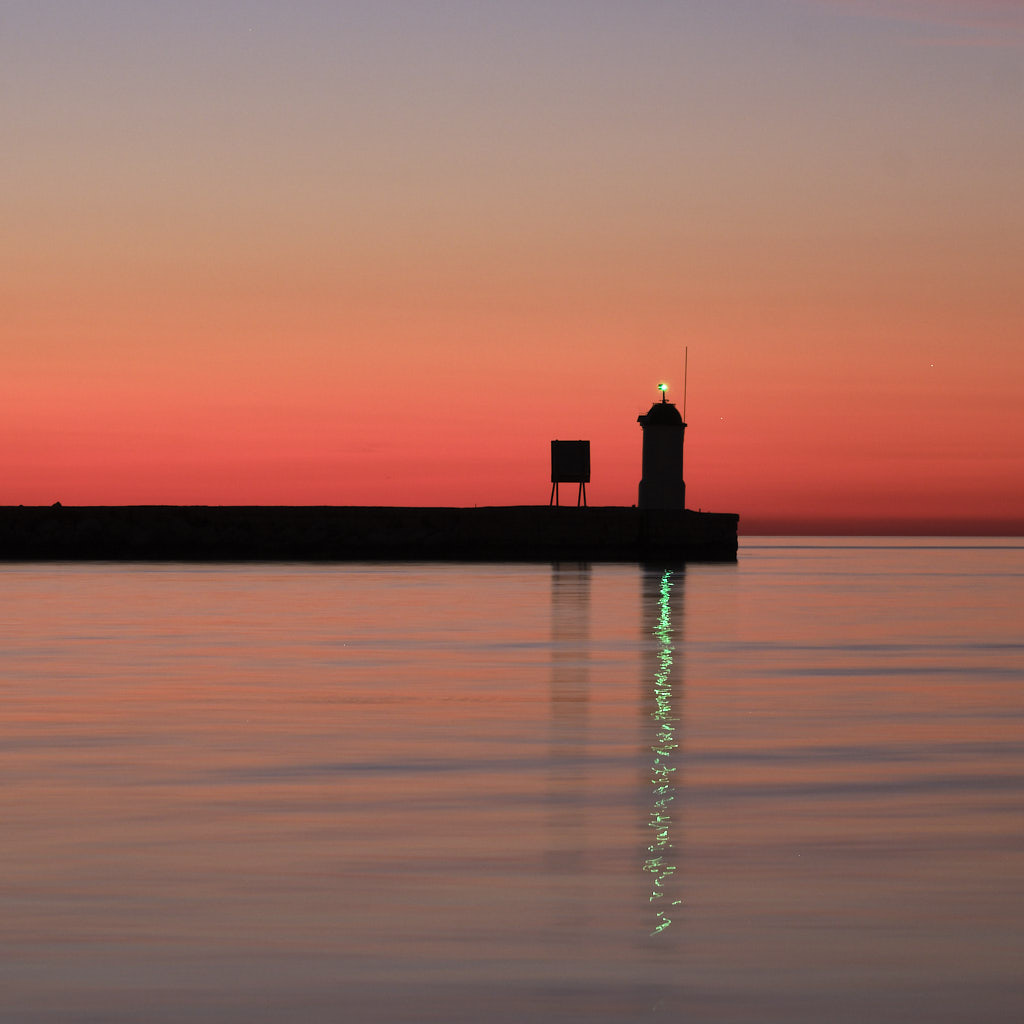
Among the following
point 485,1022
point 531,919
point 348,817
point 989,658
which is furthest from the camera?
point 989,658

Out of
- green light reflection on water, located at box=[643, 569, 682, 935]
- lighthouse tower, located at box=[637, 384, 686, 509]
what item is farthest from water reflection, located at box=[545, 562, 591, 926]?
lighthouse tower, located at box=[637, 384, 686, 509]

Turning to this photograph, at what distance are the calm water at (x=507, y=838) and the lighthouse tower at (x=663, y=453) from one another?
58.5 m

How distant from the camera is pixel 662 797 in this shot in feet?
44.5

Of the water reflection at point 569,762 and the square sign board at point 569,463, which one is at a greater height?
the square sign board at point 569,463

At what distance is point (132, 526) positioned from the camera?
95875 millimetres

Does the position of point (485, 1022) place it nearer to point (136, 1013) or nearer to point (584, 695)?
point (136, 1013)

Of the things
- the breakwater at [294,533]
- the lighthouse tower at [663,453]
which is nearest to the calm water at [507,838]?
the lighthouse tower at [663,453]

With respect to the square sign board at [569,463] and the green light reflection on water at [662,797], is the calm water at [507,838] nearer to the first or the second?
the green light reflection on water at [662,797]

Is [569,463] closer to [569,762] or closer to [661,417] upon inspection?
[661,417]

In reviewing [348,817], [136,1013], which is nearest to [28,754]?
[348,817]

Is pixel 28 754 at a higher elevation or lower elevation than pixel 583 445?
lower

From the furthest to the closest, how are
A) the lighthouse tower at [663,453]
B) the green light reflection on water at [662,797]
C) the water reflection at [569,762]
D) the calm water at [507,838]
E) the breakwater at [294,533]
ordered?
the breakwater at [294,533]
the lighthouse tower at [663,453]
the water reflection at [569,762]
the green light reflection on water at [662,797]
the calm water at [507,838]

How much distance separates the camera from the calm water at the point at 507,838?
25.9 ft

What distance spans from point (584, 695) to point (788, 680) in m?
3.81
